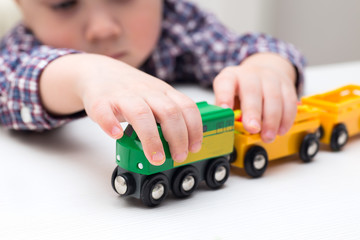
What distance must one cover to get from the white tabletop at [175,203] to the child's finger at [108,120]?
0.07m

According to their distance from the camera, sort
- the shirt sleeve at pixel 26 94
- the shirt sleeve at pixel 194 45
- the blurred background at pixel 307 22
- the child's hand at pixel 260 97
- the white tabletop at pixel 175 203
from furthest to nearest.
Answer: the blurred background at pixel 307 22 < the shirt sleeve at pixel 194 45 < the shirt sleeve at pixel 26 94 < the child's hand at pixel 260 97 < the white tabletop at pixel 175 203

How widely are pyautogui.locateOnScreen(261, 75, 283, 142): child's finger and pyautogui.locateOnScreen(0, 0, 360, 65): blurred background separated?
3.33 ft

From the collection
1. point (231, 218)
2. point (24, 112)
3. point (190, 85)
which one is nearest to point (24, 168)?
point (24, 112)

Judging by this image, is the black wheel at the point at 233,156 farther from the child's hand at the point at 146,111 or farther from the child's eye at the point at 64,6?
the child's eye at the point at 64,6

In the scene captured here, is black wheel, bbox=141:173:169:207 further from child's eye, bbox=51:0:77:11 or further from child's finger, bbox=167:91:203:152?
child's eye, bbox=51:0:77:11

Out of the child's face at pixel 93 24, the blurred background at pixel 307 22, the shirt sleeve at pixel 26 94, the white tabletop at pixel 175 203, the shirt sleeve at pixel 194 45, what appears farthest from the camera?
the blurred background at pixel 307 22

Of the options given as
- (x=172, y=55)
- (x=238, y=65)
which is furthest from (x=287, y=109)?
(x=172, y=55)

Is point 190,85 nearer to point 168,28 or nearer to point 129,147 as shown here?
point 168,28

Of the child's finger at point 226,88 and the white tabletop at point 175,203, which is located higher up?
the child's finger at point 226,88

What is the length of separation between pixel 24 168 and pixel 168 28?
46 cm

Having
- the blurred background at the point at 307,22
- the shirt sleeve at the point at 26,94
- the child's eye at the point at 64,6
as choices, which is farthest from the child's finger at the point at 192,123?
the blurred background at the point at 307,22

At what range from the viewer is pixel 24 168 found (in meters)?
0.50

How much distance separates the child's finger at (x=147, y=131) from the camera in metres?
0.37

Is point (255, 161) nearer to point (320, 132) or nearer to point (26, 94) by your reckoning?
point (320, 132)
